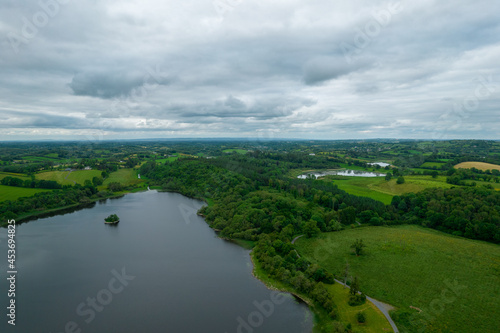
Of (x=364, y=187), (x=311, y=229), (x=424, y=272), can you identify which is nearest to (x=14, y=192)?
(x=311, y=229)

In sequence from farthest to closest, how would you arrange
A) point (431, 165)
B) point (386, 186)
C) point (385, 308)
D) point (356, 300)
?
1. point (431, 165)
2. point (386, 186)
3. point (356, 300)
4. point (385, 308)

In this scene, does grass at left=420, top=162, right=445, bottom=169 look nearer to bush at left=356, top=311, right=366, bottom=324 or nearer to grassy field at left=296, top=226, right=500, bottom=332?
grassy field at left=296, top=226, right=500, bottom=332

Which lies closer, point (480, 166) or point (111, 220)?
point (111, 220)

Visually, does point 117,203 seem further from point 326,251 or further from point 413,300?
point 413,300

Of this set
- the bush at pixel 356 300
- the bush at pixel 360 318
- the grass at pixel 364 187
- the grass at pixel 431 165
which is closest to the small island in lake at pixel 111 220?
the bush at pixel 356 300

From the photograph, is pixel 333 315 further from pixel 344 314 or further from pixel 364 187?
pixel 364 187

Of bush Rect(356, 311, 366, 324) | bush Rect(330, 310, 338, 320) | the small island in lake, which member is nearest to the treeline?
bush Rect(356, 311, 366, 324)
